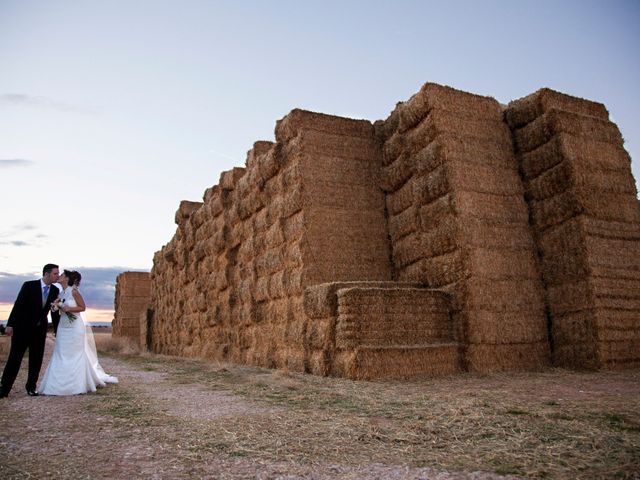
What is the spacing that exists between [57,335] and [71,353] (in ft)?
1.12

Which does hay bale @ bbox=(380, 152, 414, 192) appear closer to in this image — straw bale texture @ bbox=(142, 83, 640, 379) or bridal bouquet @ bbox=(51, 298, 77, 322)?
straw bale texture @ bbox=(142, 83, 640, 379)

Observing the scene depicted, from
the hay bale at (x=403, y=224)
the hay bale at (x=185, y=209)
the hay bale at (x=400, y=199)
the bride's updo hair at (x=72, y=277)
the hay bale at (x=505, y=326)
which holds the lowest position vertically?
the hay bale at (x=505, y=326)

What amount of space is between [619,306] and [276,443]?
7298 millimetres

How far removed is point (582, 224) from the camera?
8.95 metres

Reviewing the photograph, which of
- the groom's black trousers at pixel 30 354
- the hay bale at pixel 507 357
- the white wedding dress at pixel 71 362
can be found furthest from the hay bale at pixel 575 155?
the groom's black trousers at pixel 30 354

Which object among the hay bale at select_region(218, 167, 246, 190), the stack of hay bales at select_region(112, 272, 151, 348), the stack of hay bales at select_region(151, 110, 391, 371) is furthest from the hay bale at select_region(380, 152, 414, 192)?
the stack of hay bales at select_region(112, 272, 151, 348)

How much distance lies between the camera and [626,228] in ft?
31.1

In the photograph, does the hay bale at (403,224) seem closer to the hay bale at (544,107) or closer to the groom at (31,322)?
the hay bale at (544,107)

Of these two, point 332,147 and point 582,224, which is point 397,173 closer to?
point 332,147

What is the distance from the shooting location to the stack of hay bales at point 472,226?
29.1ft

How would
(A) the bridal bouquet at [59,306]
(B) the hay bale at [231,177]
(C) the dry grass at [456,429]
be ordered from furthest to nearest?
(B) the hay bale at [231,177], (A) the bridal bouquet at [59,306], (C) the dry grass at [456,429]

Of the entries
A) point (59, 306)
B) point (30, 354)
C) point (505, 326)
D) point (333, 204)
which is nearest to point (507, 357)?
point (505, 326)

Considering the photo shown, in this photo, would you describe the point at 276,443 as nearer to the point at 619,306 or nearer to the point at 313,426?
the point at 313,426

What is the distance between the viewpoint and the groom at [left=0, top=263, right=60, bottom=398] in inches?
290
